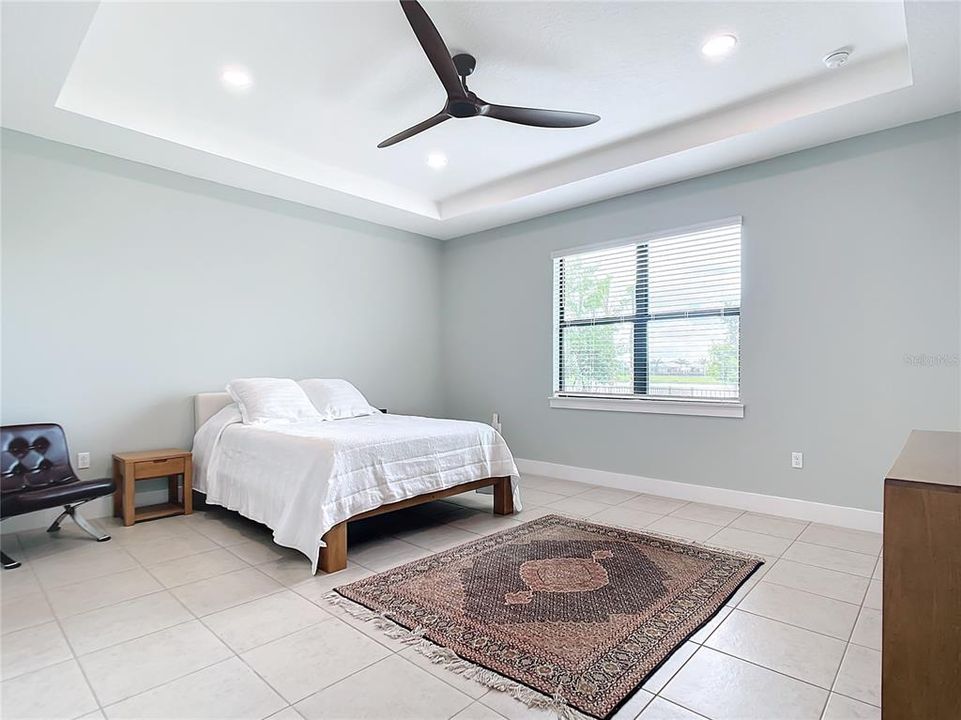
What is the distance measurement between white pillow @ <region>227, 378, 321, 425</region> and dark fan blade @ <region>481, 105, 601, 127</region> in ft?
8.55

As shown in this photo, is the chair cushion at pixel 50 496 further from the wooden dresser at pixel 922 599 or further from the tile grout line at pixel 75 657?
the wooden dresser at pixel 922 599

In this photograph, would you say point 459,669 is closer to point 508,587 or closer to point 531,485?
point 508,587

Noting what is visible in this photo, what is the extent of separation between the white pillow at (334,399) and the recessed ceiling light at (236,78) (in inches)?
92.4

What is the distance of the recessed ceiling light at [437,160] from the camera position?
4227 millimetres

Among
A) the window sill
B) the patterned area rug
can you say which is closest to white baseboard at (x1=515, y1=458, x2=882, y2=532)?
the window sill

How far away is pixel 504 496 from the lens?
384cm

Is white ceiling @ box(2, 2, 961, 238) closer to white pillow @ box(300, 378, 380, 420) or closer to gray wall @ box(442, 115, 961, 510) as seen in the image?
gray wall @ box(442, 115, 961, 510)

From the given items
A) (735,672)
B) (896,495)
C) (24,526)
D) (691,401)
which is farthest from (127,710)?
(691,401)

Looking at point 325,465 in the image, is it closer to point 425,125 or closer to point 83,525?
point 83,525

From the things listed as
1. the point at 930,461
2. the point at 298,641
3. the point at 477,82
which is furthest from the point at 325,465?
the point at 930,461

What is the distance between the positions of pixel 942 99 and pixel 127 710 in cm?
475

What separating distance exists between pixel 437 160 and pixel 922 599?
408 cm

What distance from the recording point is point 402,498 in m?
3.17

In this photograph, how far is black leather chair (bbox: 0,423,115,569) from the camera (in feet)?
9.70
